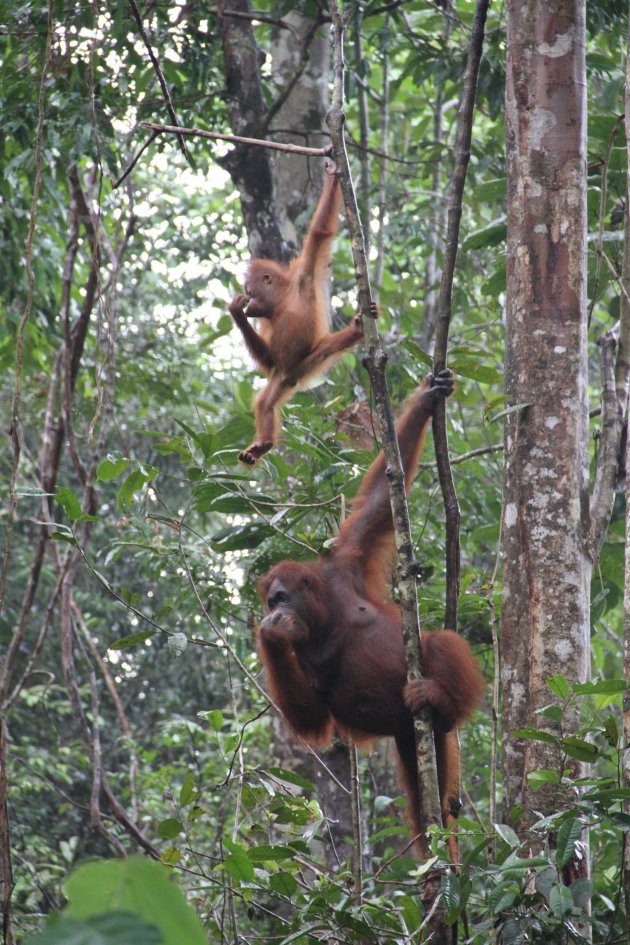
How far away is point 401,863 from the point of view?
3.36 meters

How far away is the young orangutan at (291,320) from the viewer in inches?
178

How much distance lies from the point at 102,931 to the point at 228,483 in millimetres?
3218

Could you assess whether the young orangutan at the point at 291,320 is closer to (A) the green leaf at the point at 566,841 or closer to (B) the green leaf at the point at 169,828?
(B) the green leaf at the point at 169,828

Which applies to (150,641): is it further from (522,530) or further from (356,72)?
(522,530)

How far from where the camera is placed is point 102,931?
1.79 ft

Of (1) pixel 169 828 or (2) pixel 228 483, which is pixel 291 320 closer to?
(2) pixel 228 483

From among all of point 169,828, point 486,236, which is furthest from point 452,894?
point 486,236

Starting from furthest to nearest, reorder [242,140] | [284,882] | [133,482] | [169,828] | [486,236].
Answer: [486,236] → [133,482] → [169,828] → [284,882] → [242,140]

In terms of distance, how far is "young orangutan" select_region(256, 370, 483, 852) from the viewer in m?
3.20

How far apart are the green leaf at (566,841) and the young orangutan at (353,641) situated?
1136 mm

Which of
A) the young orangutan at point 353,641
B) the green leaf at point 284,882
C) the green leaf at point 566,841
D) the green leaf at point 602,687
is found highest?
the young orangutan at point 353,641

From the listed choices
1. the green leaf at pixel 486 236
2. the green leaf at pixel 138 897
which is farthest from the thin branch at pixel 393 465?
the green leaf at pixel 138 897

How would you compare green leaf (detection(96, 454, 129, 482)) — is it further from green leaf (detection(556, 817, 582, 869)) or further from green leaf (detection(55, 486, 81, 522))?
green leaf (detection(556, 817, 582, 869))

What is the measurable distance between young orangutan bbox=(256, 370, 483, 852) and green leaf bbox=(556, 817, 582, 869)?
44.7 inches
